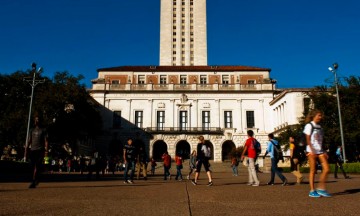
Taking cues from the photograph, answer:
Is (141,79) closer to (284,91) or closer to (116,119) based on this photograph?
(116,119)

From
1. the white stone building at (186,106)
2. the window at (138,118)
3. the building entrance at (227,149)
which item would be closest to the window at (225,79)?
the white stone building at (186,106)

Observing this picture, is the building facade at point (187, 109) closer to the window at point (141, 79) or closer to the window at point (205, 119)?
the window at point (205, 119)

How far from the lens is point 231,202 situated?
5891 millimetres

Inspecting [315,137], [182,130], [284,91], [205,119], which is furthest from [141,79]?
[315,137]

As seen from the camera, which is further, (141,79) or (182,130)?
(141,79)

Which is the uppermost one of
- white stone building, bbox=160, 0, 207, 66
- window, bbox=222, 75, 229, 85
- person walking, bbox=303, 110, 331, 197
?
white stone building, bbox=160, 0, 207, 66

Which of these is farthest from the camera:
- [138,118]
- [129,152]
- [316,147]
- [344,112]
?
[138,118]

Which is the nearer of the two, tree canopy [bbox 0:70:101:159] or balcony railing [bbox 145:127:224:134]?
tree canopy [bbox 0:70:101:159]

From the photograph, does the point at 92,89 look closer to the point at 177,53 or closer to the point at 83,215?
the point at 177,53

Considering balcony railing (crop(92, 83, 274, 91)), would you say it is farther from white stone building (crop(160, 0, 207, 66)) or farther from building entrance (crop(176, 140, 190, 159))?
white stone building (crop(160, 0, 207, 66))

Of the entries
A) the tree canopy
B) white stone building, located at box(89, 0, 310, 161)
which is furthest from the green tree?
the tree canopy

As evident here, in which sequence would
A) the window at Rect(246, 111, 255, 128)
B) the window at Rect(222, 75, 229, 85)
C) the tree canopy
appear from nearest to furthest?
the tree canopy, the window at Rect(246, 111, 255, 128), the window at Rect(222, 75, 229, 85)

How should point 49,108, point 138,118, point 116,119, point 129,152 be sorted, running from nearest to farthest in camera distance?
point 129,152
point 49,108
point 116,119
point 138,118

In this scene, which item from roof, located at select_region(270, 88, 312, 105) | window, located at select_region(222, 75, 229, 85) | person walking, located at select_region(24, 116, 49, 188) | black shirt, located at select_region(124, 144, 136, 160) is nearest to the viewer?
person walking, located at select_region(24, 116, 49, 188)
